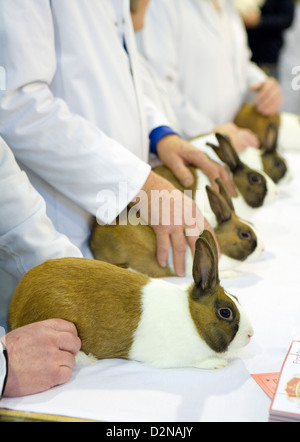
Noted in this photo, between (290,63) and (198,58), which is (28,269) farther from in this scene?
(290,63)

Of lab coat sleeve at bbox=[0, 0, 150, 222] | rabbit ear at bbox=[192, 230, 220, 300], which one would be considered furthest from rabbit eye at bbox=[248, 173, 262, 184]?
rabbit ear at bbox=[192, 230, 220, 300]

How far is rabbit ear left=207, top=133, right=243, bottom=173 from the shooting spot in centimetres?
164

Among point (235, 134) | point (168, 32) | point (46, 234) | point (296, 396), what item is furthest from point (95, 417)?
point (168, 32)

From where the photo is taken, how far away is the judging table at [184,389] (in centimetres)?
82

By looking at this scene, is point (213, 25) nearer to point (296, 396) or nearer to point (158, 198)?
point (158, 198)

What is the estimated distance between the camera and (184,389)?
0.89 m

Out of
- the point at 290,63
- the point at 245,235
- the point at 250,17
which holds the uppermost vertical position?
the point at 245,235

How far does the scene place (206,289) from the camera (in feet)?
3.36

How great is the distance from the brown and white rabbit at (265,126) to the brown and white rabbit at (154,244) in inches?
44.2

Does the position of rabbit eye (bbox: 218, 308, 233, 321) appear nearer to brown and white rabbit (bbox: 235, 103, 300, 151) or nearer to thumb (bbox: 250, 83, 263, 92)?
brown and white rabbit (bbox: 235, 103, 300, 151)

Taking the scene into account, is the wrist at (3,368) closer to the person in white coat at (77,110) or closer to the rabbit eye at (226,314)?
the rabbit eye at (226,314)

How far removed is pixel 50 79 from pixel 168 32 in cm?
107

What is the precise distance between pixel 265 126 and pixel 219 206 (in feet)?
3.89

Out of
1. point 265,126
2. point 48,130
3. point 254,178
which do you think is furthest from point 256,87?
point 48,130
